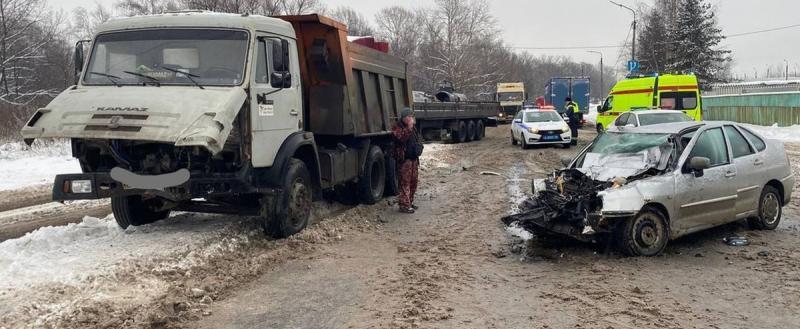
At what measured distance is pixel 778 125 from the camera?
29750 mm

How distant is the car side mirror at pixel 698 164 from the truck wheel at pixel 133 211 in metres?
6.14

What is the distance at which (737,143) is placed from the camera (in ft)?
24.1

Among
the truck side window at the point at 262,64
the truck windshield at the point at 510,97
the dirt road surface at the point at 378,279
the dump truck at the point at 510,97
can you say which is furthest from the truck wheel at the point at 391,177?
the truck windshield at the point at 510,97

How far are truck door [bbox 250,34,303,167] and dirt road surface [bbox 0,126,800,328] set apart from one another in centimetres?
113

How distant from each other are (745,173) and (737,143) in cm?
45

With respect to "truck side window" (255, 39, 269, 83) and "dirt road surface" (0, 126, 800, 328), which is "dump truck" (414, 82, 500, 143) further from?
"dirt road surface" (0, 126, 800, 328)

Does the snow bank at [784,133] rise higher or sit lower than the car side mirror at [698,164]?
lower

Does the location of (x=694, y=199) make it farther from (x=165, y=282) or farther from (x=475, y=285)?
(x=165, y=282)

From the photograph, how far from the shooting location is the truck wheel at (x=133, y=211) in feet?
23.6

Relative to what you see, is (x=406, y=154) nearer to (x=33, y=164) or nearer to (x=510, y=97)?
(x=33, y=164)

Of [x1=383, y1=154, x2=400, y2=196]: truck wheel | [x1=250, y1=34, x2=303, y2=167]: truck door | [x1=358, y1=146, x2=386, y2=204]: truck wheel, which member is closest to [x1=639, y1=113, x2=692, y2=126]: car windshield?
[x1=383, y1=154, x2=400, y2=196]: truck wheel

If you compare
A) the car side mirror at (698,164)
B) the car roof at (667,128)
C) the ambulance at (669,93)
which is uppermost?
the ambulance at (669,93)

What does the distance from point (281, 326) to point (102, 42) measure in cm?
432

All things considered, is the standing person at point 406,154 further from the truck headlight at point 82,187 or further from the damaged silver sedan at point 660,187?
the truck headlight at point 82,187
